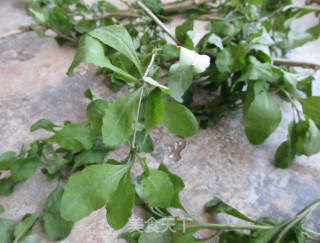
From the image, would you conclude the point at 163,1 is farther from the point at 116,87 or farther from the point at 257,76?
the point at 257,76

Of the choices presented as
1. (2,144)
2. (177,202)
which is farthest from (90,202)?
(2,144)

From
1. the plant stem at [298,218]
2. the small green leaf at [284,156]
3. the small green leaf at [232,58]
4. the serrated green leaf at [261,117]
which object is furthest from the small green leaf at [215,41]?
the plant stem at [298,218]

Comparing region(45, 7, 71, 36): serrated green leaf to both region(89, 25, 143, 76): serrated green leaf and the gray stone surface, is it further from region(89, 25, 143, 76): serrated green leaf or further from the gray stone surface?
region(89, 25, 143, 76): serrated green leaf

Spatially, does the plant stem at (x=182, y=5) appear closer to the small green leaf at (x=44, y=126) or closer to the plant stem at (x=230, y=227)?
the small green leaf at (x=44, y=126)

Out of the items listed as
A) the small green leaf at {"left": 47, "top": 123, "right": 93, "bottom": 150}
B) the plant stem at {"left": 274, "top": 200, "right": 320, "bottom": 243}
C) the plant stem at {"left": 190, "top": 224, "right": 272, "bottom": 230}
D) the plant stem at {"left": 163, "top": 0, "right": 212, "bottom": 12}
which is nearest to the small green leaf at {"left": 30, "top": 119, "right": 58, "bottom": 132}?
the small green leaf at {"left": 47, "top": 123, "right": 93, "bottom": 150}

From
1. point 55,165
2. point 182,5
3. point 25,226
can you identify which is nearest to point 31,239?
point 25,226

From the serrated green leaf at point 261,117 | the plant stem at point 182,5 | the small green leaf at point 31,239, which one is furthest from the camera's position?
the plant stem at point 182,5
